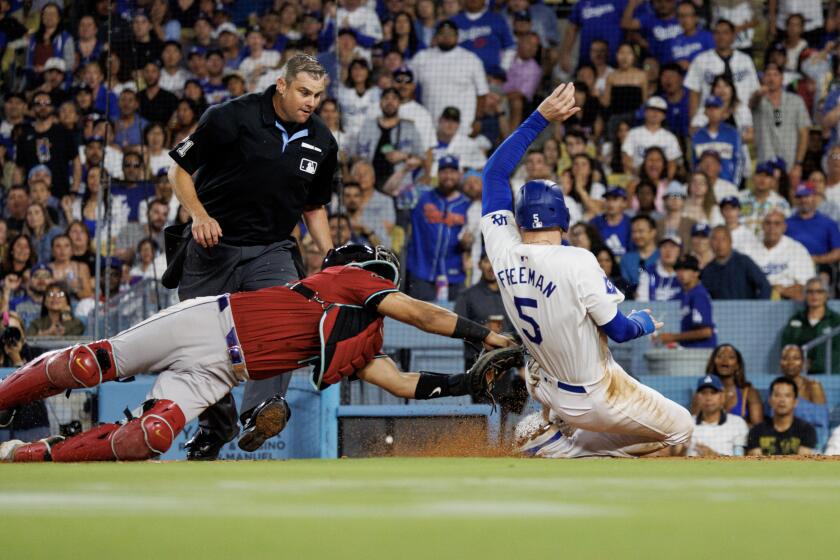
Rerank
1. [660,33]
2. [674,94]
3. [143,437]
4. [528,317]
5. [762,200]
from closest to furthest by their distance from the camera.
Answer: [143,437]
[528,317]
[762,200]
[674,94]
[660,33]

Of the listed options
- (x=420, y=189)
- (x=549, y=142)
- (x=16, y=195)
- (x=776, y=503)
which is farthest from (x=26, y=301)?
(x=776, y=503)

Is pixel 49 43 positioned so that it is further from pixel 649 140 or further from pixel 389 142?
pixel 649 140

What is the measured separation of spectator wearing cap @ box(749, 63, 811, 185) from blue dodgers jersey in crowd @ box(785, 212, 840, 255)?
41.9 inches

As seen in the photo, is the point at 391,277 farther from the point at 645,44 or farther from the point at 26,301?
the point at 645,44

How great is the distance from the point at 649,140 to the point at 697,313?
8.06 ft

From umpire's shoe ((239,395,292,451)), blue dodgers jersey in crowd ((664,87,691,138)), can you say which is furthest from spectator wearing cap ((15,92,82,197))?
umpire's shoe ((239,395,292,451))

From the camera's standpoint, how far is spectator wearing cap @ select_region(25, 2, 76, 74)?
12688 mm

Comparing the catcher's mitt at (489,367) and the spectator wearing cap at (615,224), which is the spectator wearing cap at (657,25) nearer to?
the spectator wearing cap at (615,224)

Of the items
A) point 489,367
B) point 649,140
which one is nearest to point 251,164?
point 489,367

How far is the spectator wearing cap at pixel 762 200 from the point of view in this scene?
34.7ft

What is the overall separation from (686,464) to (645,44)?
26.6 feet

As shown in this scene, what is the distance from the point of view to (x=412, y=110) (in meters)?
11.7

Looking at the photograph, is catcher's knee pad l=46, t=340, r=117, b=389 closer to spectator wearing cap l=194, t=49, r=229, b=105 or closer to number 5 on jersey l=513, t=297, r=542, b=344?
number 5 on jersey l=513, t=297, r=542, b=344

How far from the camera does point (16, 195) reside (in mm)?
11383
